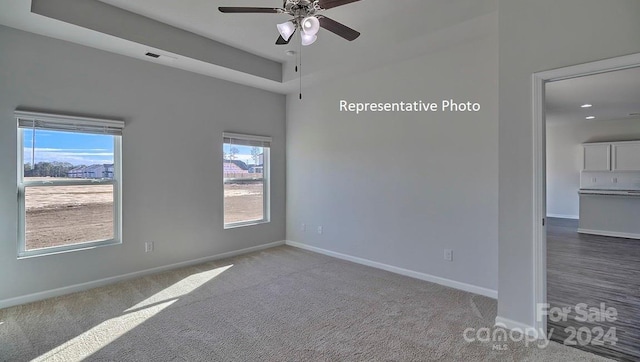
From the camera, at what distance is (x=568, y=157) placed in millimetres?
8703

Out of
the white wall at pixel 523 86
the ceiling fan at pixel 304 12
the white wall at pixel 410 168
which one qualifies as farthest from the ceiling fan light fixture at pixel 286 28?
the white wall at pixel 410 168

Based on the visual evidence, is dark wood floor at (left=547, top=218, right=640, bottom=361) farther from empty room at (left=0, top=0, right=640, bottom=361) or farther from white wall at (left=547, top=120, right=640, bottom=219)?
white wall at (left=547, top=120, right=640, bottom=219)

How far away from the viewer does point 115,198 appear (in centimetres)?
386

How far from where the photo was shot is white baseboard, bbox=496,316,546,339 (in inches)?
98.5

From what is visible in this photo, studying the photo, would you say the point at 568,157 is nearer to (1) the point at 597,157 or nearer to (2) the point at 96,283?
(1) the point at 597,157

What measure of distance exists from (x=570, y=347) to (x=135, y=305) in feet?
12.4

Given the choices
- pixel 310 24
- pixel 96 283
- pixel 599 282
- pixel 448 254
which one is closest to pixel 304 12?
pixel 310 24

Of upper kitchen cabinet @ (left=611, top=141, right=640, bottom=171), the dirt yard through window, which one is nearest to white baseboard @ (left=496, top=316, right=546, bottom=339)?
the dirt yard through window

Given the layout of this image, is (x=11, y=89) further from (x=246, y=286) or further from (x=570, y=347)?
(x=570, y=347)

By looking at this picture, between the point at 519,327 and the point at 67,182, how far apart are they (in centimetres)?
470

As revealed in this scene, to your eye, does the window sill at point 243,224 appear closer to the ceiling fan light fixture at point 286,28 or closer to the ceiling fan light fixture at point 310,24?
the ceiling fan light fixture at point 286,28

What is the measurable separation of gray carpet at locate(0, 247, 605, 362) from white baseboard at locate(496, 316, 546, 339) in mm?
92

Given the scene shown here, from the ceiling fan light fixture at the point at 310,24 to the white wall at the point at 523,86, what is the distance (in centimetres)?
162

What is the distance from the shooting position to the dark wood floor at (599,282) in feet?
8.29
